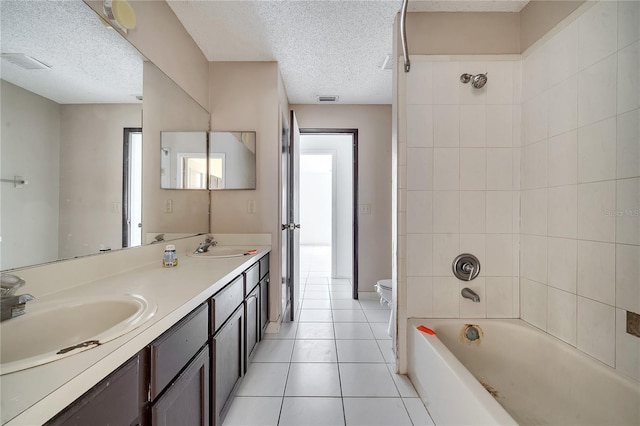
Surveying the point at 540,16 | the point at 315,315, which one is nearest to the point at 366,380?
the point at 315,315

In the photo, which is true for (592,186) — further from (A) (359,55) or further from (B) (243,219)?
(B) (243,219)

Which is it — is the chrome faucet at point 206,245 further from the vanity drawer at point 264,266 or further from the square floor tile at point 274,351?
the square floor tile at point 274,351

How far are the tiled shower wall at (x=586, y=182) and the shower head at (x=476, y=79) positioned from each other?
0.26 meters

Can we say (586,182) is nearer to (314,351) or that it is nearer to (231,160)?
(314,351)

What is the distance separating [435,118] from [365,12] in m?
0.84

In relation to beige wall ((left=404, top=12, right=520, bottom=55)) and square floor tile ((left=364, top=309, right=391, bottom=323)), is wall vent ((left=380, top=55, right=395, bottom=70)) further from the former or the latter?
square floor tile ((left=364, top=309, right=391, bottom=323))

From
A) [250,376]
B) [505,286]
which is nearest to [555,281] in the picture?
[505,286]

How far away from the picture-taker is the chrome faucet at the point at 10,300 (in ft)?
2.22

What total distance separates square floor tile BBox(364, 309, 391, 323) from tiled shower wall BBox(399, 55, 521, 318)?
3.41 ft

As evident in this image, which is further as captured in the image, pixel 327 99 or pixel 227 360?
pixel 327 99

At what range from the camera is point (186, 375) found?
2.89ft

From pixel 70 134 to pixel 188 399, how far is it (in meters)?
1.08

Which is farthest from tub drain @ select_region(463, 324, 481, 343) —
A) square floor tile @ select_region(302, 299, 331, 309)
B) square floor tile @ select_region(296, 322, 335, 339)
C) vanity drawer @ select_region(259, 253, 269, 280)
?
square floor tile @ select_region(302, 299, 331, 309)

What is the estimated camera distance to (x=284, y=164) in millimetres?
2484
